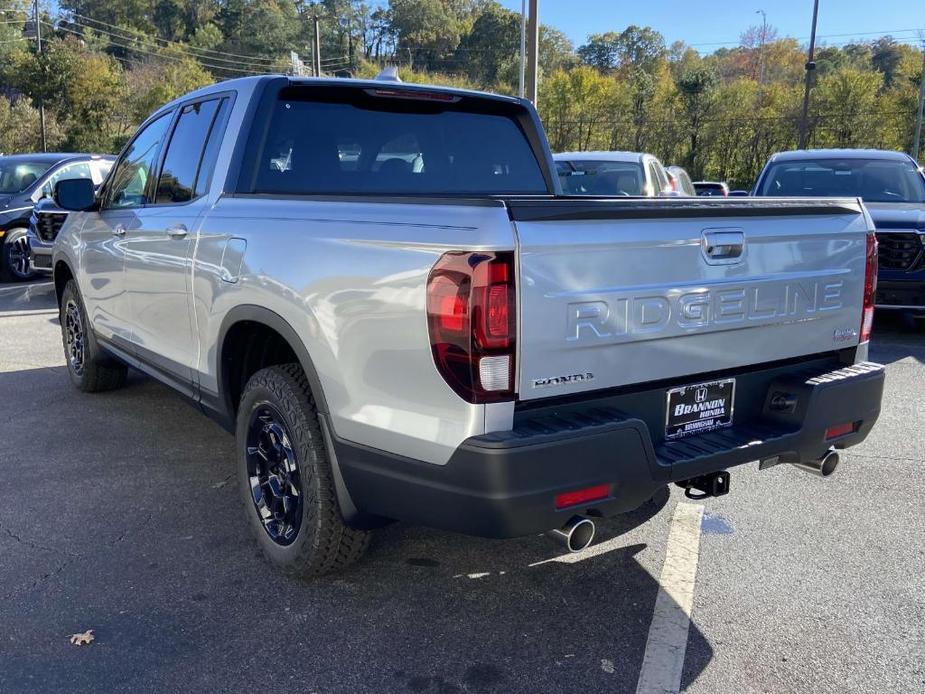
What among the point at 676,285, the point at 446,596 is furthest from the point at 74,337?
the point at 676,285

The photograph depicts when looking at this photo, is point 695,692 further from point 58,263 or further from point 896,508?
point 58,263

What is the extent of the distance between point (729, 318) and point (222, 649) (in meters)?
2.12

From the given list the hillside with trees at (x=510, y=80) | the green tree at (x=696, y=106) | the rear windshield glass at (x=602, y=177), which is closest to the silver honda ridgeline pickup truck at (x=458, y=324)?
the hillside with trees at (x=510, y=80)

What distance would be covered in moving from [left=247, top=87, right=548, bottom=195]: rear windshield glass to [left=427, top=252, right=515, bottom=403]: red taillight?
62.5 inches

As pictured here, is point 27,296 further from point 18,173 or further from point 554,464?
point 554,464

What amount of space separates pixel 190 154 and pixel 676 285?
2665 millimetres

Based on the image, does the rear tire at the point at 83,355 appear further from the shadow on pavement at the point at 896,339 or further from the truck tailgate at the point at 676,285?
the shadow on pavement at the point at 896,339

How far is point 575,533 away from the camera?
8.64ft

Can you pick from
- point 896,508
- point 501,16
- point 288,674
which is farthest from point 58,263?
point 501,16

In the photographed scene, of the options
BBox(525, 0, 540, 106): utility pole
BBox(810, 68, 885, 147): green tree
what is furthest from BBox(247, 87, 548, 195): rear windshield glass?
BBox(810, 68, 885, 147): green tree

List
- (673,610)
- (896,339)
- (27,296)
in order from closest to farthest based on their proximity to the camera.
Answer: (673,610)
(896,339)
(27,296)

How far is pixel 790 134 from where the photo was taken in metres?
33.2

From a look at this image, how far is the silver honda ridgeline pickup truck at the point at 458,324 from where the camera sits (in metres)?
2.43

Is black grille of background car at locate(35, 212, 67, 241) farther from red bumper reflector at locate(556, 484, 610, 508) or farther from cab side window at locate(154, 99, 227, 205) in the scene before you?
red bumper reflector at locate(556, 484, 610, 508)
